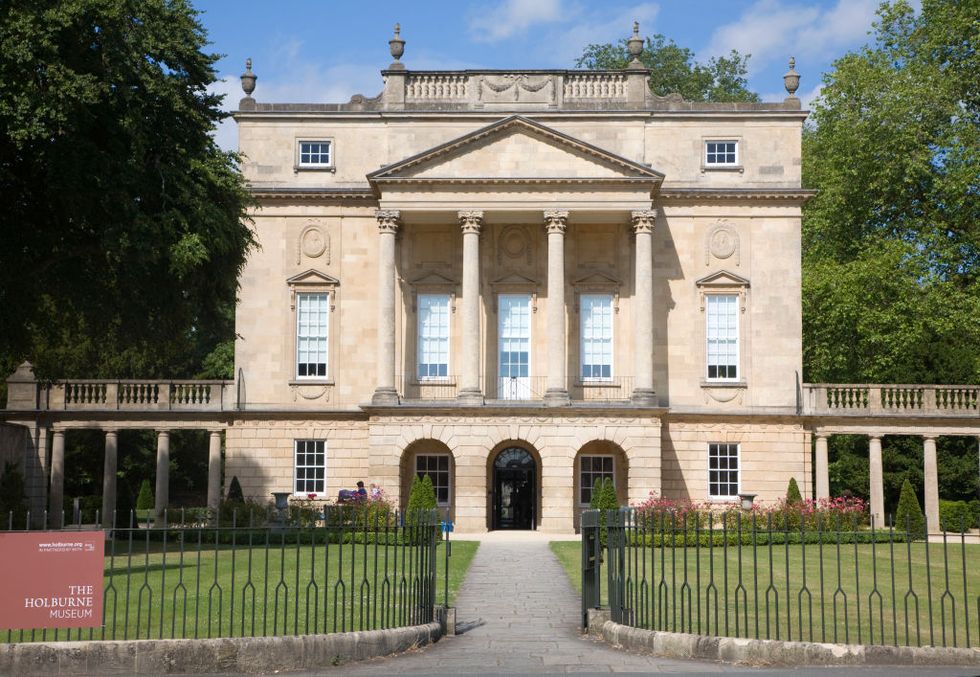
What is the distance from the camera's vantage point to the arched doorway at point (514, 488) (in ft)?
137

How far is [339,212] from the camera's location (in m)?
42.0

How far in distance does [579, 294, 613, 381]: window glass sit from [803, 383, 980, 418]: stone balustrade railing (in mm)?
6954

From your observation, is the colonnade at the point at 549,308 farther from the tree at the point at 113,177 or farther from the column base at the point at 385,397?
the tree at the point at 113,177

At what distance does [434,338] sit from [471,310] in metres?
2.83

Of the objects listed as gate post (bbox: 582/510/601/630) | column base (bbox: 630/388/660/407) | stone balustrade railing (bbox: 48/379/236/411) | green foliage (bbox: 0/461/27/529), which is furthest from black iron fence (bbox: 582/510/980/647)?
stone balustrade railing (bbox: 48/379/236/411)

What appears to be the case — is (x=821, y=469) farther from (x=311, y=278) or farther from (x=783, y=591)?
(x=783, y=591)

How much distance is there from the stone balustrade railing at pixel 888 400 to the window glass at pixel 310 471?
1684cm

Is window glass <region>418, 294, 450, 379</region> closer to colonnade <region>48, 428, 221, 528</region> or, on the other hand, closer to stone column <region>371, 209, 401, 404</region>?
stone column <region>371, 209, 401, 404</region>

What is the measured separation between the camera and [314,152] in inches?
1670

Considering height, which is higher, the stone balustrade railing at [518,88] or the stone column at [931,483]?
the stone balustrade railing at [518,88]

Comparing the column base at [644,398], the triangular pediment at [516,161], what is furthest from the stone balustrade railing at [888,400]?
the triangular pediment at [516,161]

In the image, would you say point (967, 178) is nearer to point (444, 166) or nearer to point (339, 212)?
point (444, 166)

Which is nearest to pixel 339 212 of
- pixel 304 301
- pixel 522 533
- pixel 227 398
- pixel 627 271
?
pixel 304 301

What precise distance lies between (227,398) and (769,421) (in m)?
18.9
